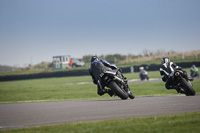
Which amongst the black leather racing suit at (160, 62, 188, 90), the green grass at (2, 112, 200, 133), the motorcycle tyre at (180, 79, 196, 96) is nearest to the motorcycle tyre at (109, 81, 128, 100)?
the motorcycle tyre at (180, 79, 196, 96)

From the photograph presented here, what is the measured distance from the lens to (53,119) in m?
7.54

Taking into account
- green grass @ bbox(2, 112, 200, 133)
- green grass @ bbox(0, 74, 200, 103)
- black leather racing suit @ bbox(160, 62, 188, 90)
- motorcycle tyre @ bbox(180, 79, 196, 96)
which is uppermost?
black leather racing suit @ bbox(160, 62, 188, 90)

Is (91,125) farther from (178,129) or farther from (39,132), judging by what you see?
(178,129)

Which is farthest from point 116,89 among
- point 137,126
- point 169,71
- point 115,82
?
point 137,126

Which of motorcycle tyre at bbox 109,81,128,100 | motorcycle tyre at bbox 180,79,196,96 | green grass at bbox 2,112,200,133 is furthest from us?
motorcycle tyre at bbox 180,79,196,96

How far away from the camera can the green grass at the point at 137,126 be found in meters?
5.27

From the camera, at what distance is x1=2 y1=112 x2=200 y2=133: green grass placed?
17.3 feet

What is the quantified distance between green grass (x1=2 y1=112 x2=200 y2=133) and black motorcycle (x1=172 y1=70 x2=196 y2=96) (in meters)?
3.86

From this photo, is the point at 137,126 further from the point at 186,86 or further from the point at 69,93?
the point at 69,93

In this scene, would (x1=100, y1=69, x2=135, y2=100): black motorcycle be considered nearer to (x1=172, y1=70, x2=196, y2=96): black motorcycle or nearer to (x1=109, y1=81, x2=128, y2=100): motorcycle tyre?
(x1=109, y1=81, x2=128, y2=100): motorcycle tyre

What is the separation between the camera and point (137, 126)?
18.8 ft

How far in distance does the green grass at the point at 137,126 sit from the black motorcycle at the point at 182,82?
386cm

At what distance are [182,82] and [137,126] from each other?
5165mm

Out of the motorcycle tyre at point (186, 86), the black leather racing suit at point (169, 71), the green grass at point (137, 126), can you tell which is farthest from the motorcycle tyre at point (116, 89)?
the green grass at point (137, 126)
